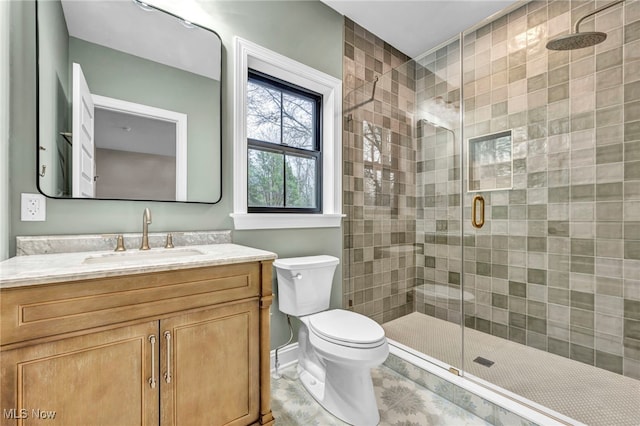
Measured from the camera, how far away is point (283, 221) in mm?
1918

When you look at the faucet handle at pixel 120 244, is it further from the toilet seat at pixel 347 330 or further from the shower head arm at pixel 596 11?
the shower head arm at pixel 596 11

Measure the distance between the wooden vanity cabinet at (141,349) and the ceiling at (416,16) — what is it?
82.8 inches

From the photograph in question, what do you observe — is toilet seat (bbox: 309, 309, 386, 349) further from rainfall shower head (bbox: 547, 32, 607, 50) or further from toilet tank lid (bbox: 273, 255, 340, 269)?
rainfall shower head (bbox: 547, 32, 607, 50)

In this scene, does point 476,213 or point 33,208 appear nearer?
point 33,208

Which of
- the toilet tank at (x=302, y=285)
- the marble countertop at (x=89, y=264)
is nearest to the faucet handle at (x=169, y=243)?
the marble countertop at (x=89, y=264)

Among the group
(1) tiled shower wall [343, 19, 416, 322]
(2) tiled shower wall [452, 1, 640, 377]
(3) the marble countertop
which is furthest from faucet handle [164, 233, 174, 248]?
(2) tiled shower wall [452, 1, 640, 377]

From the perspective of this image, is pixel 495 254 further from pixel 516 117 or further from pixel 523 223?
pixel 516 117

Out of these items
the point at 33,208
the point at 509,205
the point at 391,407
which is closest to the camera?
the point at 33,208

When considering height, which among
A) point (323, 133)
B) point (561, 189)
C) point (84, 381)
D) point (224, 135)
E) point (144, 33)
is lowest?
point (84, 381)

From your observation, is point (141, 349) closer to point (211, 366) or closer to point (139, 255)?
point (211, 366)

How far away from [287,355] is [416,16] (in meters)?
2.72

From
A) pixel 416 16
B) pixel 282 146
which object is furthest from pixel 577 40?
pixel 282 146

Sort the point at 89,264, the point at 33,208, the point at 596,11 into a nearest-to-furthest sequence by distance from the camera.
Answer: the point at 89,264 → the point at 33,208 → the point at 596,11

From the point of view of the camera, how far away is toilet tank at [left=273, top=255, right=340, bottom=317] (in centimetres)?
172
